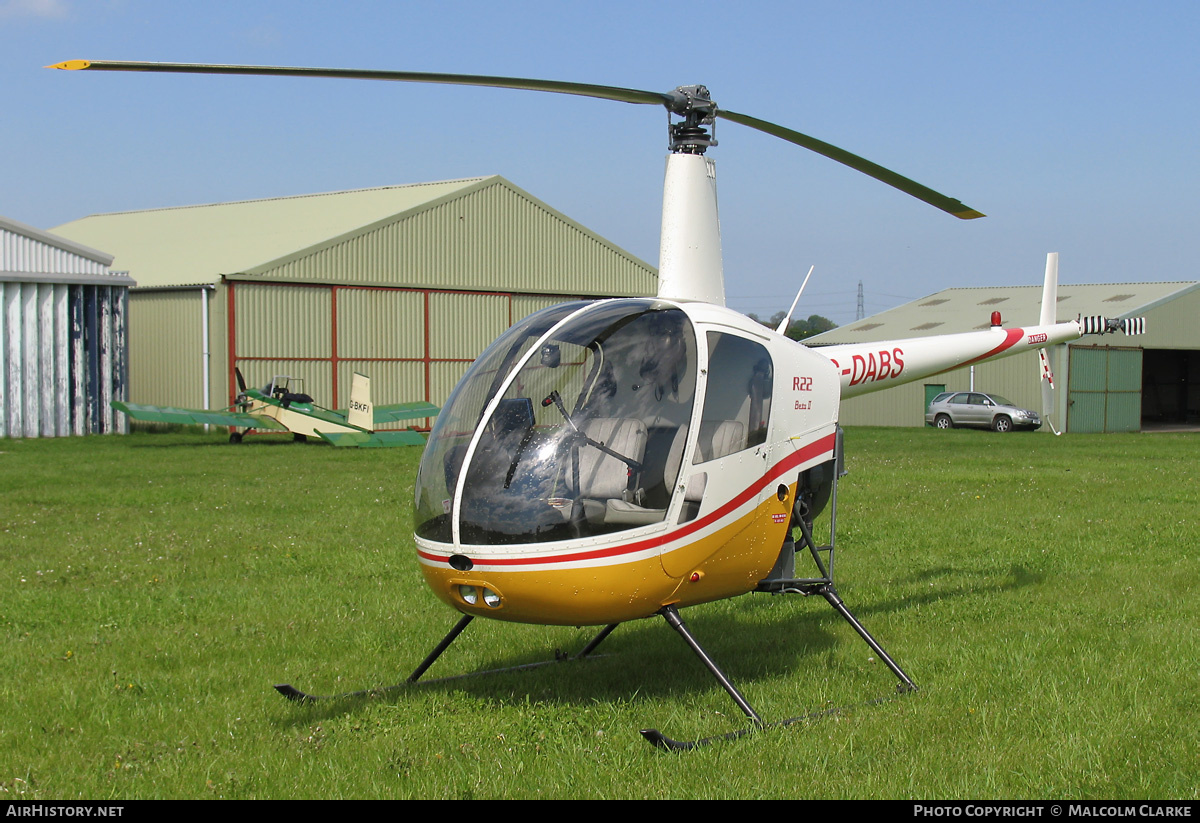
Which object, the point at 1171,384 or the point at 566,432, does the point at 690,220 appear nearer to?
the point at 566,432

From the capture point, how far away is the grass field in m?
4.75

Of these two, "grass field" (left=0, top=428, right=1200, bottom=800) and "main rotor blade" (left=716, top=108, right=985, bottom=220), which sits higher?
"main rotor blade" (left=716, top=108, right=985, bottom=220)

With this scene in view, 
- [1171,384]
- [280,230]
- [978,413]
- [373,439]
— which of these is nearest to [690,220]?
[373,439]

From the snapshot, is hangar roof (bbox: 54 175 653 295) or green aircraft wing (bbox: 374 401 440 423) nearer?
green aircraft wing (bbox: 374 401 440 423)

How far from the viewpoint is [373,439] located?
25.9m

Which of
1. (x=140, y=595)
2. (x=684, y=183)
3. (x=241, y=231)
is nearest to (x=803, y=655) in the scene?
(x=684, y=183)

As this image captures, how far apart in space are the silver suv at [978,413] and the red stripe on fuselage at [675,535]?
31.2 meters

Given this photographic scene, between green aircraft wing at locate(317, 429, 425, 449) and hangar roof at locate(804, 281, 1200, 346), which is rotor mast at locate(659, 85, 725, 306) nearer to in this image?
green aircraft wing at locate(317, 429, 425, 449)

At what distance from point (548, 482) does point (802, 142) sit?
282cm

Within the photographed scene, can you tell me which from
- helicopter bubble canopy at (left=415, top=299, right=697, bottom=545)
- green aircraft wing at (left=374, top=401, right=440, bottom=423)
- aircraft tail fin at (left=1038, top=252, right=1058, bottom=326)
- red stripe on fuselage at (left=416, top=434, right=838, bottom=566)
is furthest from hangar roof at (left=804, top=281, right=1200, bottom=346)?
helicopter bubble canopy at (left=415, top=299, right=697, bottom=545)

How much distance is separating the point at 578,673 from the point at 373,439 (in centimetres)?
2014

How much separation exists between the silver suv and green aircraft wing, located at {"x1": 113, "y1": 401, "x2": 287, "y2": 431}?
884 inches

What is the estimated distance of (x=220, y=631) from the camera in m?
7.36

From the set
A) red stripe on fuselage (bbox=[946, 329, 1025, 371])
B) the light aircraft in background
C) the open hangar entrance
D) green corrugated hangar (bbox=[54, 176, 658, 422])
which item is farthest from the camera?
the open hangar entrance
